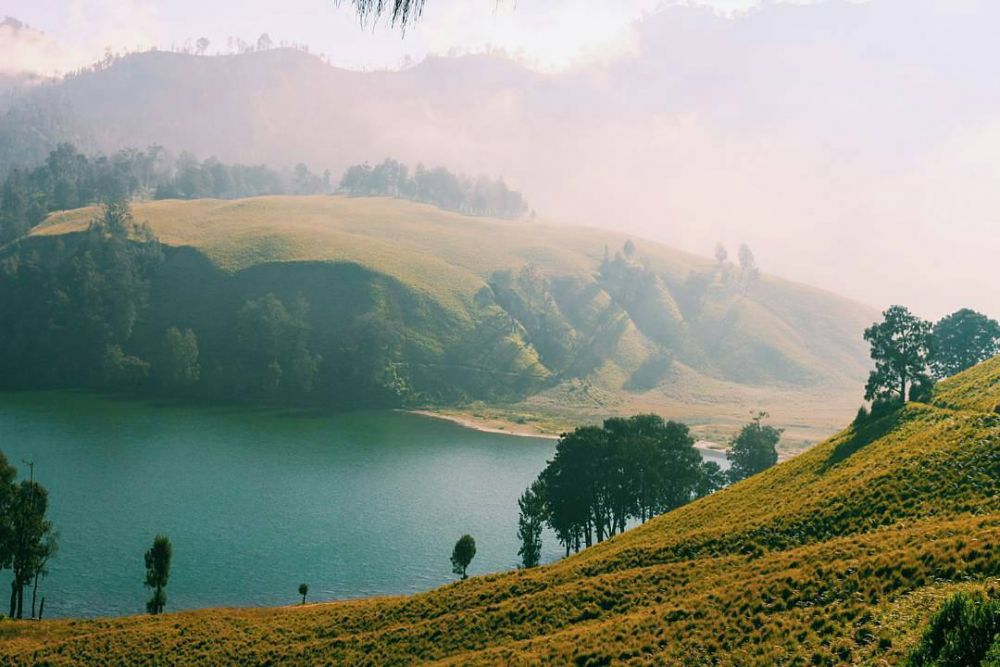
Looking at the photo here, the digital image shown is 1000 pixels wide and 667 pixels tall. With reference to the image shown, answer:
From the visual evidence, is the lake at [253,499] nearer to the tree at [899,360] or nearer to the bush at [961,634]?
the tree at [899,360]

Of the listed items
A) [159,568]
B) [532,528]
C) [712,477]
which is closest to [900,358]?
[712,477]

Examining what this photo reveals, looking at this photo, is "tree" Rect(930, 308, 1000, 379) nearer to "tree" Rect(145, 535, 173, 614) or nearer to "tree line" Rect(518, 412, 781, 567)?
"tree line" Rect(518, 412, 781, 567)

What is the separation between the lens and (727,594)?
44219mm

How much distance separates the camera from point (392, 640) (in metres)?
53.2

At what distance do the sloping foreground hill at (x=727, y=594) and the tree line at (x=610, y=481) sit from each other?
79.8ft

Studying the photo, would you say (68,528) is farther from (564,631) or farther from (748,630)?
(748,630)

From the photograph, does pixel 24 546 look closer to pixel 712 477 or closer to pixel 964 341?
pixel 712 477

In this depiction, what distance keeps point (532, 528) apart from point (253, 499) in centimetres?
5387

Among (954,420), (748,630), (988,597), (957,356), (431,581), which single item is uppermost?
(957,356)

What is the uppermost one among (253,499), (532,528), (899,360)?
(899,360)

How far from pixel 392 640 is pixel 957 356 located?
13258 cm

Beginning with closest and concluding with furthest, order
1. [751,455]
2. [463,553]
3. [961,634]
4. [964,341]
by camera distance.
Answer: [961,634] < [463,553] < [751,455] < [964,341]

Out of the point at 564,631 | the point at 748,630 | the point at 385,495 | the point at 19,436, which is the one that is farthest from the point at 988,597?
the point at 19,436

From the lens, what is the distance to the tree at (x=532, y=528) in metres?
91.2
